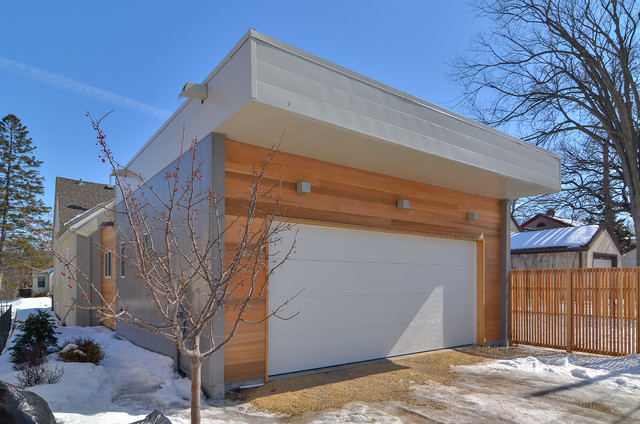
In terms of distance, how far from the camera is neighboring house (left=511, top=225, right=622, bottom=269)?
16594 mm

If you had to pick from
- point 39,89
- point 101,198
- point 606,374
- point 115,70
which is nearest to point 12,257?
point 101,198

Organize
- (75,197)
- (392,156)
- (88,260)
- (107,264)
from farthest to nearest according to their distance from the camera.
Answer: (75,197), (88,260), (107,264), (392,156)

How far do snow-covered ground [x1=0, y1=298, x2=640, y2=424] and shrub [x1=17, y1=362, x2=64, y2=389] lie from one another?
0.34ft

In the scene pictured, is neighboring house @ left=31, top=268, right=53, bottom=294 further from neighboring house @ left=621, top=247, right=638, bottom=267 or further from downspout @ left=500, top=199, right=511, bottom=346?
neighboring house @ left=621, top=247, right=638, bottom=267

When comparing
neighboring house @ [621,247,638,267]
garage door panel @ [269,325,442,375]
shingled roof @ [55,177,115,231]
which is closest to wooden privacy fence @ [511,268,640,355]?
garage door panel @ [269,325,442,375]

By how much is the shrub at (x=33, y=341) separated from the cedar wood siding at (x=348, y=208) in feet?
10.4

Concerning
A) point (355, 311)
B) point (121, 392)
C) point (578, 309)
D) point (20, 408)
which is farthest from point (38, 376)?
point (578, 309)

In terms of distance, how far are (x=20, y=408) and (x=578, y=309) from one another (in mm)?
9282

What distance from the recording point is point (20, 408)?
3.00 meters

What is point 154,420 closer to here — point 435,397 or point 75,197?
point 435,397

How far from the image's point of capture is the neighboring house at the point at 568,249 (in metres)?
16.6

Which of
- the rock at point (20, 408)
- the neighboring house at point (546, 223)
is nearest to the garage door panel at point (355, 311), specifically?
the rock at point (20, 408)

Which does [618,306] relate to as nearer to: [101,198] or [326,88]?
[326,88]

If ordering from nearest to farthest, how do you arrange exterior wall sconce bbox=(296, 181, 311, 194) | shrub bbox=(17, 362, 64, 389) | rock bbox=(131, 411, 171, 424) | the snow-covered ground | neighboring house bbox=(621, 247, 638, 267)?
rock bbox=(131, 411, 171, 424) < the snow-covered ground < shrub bbox=(17, 362, 64, 389) < exterior wall sconce bbox=(296, 181, 311, 194) < neighboring house bbox=(621, 247, 638, 267)
